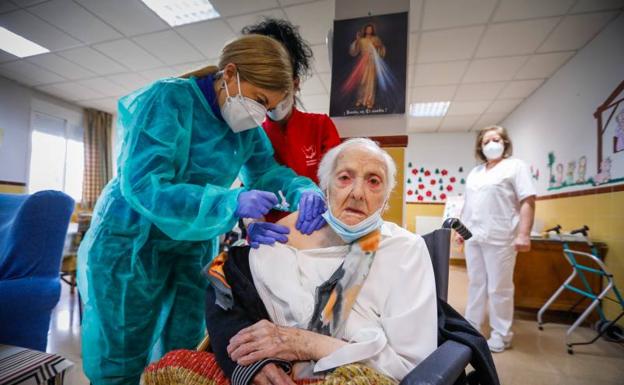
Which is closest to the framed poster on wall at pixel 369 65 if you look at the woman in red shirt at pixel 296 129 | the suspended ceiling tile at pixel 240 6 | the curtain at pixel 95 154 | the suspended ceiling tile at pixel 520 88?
the woman in red shirt at pixel 296 129

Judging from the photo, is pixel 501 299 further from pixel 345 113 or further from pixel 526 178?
pixel 345 113

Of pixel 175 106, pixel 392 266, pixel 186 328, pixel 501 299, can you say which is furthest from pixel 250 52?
pixel 501 299

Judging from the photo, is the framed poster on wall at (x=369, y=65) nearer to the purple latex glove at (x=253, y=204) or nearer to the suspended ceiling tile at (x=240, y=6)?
the suspended ceiling tile at (x=240, y=6)

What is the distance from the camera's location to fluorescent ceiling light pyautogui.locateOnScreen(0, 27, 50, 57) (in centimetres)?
357

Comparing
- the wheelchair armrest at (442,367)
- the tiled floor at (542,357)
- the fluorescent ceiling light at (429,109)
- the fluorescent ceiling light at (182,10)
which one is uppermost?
the fluorescent ceiling light at (182,10)

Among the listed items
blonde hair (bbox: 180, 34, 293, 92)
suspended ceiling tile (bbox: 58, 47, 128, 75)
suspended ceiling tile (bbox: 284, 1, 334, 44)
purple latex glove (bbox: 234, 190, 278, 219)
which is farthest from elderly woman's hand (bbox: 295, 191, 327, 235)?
suspended ceiling tile (bbox: 58, 47, 128, 75)

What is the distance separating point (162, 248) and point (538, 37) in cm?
403

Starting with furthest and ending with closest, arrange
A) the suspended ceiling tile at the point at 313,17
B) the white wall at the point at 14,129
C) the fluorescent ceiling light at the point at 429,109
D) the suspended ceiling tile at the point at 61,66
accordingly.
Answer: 1. the fluorescent ceiling light at the point at 429,109
2. the white wall at the point at 14,129
3. the suspended ceiling tile at the point at 61,66
4. the suspended ceiling tile at the point at 313,17

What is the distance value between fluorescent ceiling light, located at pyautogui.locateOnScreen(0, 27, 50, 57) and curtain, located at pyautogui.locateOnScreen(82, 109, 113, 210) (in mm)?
2105

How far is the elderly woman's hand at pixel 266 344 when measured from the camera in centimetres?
73

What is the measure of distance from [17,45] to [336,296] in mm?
5265

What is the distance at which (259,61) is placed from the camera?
1.03 metres

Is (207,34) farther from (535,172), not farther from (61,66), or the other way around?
(535,172)

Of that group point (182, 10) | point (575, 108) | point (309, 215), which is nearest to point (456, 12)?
point (575, 108)
